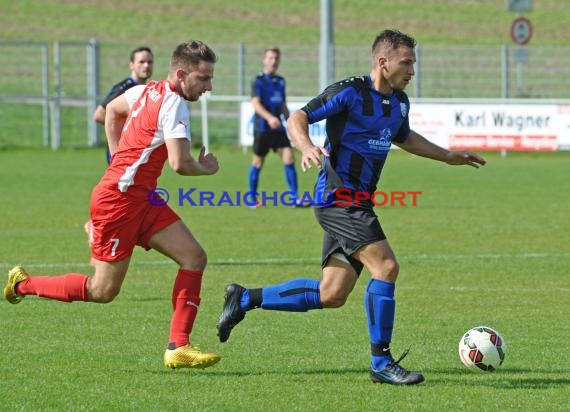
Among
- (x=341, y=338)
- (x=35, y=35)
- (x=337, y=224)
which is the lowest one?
(x=341, y=338)

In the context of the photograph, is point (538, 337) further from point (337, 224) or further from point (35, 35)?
point (35, 35)

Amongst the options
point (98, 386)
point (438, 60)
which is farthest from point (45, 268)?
point (438, 60)

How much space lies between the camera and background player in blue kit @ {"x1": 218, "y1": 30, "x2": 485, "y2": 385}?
22.8 feet

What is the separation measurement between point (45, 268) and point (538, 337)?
504 cm

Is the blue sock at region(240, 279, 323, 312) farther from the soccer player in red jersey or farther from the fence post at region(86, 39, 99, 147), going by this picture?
the fence post at region(86, 39, 99, 147)

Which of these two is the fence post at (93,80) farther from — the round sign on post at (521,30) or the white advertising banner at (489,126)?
the round sign on post at (521,30)

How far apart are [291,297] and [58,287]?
1.41m

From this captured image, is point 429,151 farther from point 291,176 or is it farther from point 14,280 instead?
point 291,176

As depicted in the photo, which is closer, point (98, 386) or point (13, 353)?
point (98, 386)

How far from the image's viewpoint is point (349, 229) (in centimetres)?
704

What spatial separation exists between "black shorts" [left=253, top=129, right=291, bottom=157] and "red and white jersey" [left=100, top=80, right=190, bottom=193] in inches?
413

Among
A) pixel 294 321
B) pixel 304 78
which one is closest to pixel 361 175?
pixel 294 321

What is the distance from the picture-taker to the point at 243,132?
27.9 metres

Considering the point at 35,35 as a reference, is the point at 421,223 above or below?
below
